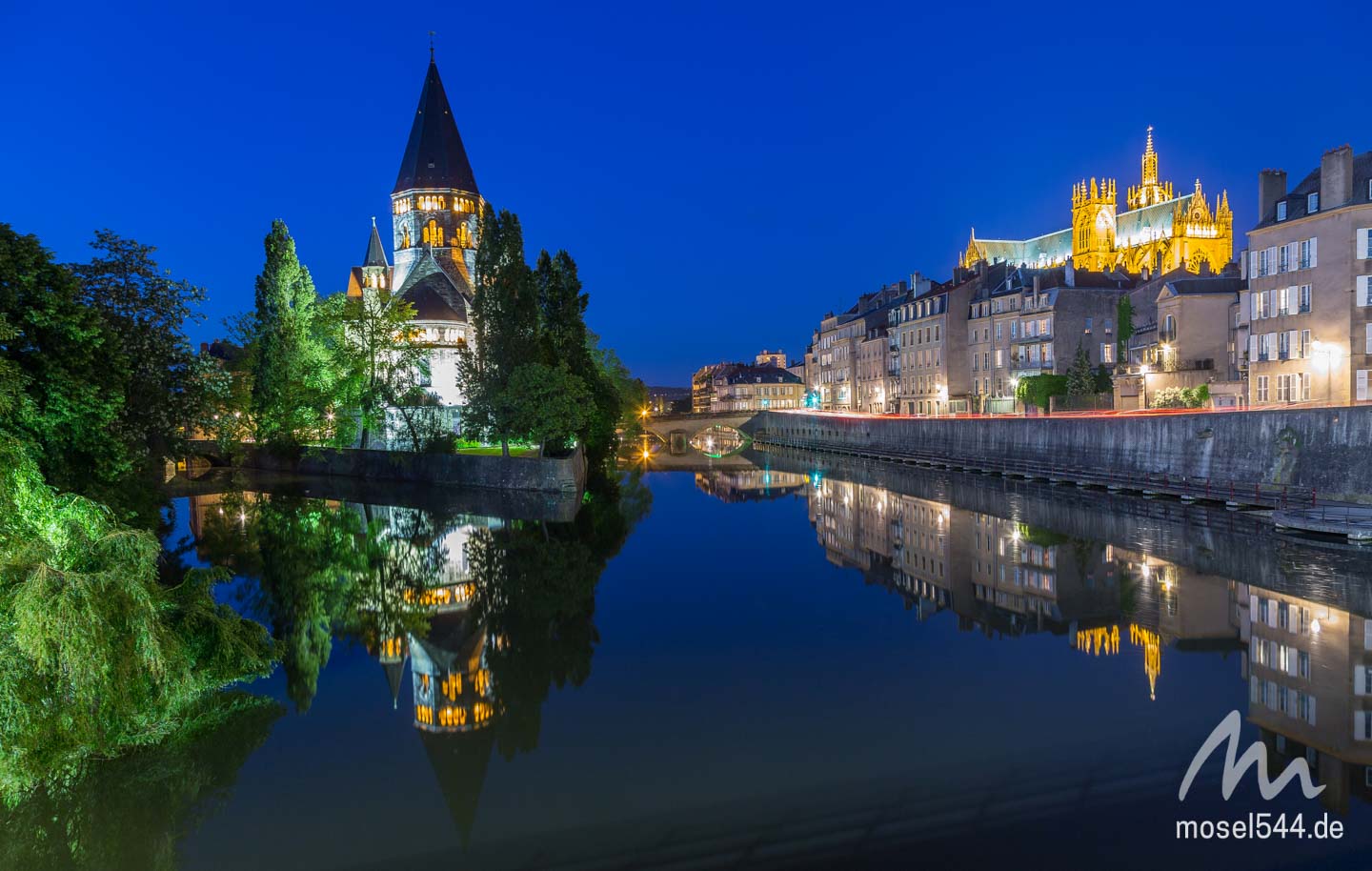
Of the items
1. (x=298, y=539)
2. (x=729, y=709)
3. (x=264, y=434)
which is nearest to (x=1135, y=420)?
(x=729, y=709)

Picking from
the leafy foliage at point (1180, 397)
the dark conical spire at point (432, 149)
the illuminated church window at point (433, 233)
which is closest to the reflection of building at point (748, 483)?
the leafy foliage at point (1180, 397)

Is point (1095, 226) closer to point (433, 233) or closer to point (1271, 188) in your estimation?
point (1271, 188)

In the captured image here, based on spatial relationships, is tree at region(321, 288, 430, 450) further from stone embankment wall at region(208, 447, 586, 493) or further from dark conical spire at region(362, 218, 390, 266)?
dark conical spire at region(362, 218, 390, 266)

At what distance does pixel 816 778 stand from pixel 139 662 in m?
9.38

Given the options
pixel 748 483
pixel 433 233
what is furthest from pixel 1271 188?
pixel 433 233

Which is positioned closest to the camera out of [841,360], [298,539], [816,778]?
[816,778]

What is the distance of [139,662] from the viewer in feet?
38.7

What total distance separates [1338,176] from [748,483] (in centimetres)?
3702

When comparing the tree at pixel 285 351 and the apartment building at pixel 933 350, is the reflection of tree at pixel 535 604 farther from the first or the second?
the apartment building at pixel 933 350

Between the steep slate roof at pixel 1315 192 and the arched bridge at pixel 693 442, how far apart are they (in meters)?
46.5

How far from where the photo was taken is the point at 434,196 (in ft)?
307

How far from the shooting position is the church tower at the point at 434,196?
307 feet

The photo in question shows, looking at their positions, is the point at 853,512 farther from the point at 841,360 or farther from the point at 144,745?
the point at 841,360

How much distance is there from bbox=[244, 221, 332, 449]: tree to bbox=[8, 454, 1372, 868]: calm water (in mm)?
28308
